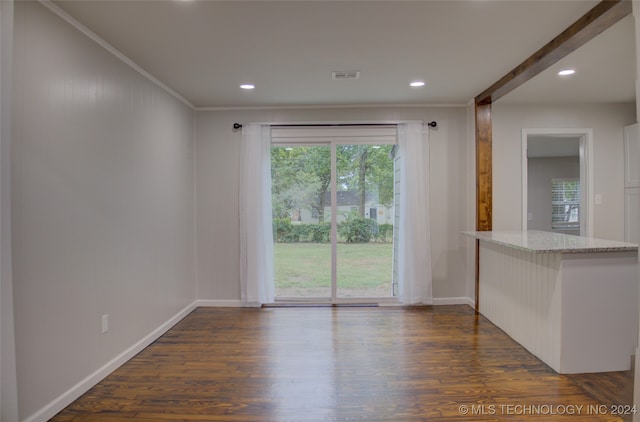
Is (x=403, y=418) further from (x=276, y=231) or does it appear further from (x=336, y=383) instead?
(x=276, y=231)

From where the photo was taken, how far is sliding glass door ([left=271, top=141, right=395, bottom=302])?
434 cm

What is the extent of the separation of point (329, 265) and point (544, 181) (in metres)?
5.61

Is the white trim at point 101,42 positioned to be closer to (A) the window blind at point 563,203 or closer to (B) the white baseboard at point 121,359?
(B) the white baseboard at point 121,359

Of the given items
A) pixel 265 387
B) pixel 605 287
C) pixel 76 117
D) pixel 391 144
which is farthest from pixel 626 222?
pixel 76 117

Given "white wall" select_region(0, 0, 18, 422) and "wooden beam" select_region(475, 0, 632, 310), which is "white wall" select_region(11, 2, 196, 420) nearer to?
"white wall" select_region(0, 0, 18, 422)

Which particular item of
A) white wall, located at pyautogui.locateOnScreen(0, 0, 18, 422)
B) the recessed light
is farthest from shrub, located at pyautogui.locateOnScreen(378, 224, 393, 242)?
white wall, located at pyautogui.locateOnScreen(0, 0, 18, 422)

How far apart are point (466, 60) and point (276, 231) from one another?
2807mm

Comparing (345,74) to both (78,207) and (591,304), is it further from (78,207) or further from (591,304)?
(591,304)

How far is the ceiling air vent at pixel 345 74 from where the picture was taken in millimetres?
3098

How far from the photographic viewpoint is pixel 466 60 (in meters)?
2.89

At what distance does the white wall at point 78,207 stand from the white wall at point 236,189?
2.80 ft

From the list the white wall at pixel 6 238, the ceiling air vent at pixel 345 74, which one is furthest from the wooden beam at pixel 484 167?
the white wall at pixel 6 238

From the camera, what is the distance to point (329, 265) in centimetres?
438

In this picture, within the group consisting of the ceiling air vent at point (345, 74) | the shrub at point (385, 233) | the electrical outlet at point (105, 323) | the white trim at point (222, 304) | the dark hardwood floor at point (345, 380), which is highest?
the ceiling air vent at point (345, 74)
